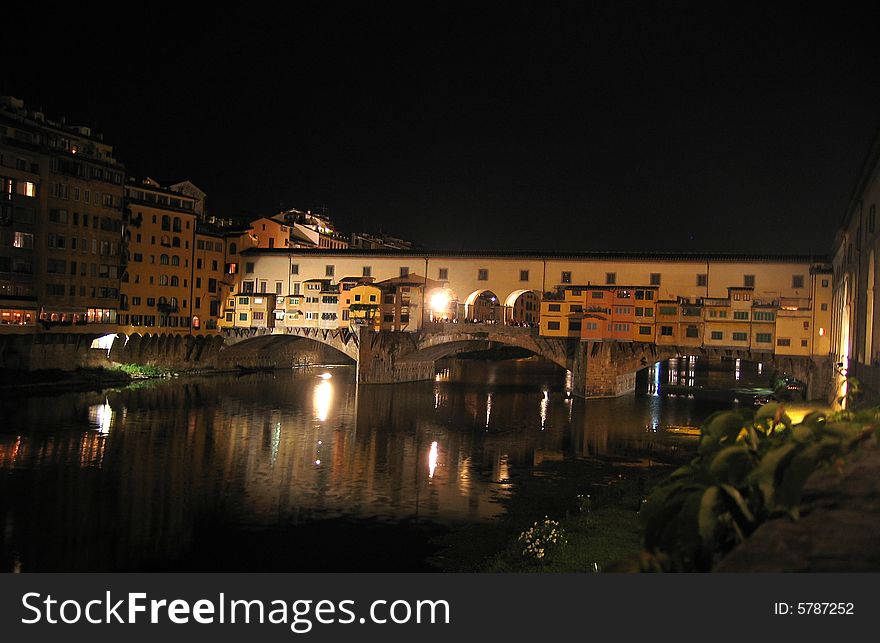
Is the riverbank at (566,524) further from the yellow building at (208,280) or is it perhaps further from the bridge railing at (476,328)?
the yellow building at (208,280)

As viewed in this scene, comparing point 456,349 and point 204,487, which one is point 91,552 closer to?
point 204,487

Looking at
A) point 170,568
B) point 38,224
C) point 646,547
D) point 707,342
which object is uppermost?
point 38,224

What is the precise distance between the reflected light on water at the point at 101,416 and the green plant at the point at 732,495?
26792 mm

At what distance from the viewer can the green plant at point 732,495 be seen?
6.45 m

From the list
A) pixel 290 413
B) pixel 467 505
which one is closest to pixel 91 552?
pixel 467 505

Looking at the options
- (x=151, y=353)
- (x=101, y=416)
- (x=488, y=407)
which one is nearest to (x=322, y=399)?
(x=488, y=407)

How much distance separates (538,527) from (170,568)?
710 centimetres

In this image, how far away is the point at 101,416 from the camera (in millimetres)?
33156

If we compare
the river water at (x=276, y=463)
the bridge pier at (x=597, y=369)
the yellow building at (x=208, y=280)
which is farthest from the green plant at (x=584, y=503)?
the yellow building at (x=208, y=280)

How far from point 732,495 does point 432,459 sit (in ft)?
66.2

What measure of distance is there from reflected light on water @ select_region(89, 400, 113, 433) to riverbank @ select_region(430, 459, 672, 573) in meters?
16.9

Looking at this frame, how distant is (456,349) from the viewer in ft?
178

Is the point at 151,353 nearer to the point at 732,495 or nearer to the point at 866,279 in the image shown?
the point at 866,279

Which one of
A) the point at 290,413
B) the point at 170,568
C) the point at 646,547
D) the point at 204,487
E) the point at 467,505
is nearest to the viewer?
the point at 646,547
